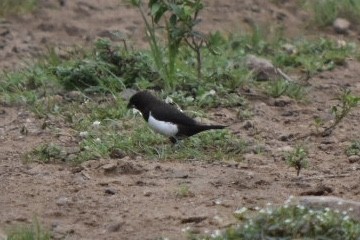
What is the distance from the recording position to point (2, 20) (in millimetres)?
12031

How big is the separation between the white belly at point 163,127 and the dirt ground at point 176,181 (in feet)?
1.08

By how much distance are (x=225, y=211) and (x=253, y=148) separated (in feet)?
5.05

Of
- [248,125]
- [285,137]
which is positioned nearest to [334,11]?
[248,125]

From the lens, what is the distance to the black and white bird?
8.16 m

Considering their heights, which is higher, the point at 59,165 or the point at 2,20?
the point at 59,165

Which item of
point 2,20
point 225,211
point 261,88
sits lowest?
point 2,20

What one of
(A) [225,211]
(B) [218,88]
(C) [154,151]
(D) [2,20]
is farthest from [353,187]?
(D) [2,20]

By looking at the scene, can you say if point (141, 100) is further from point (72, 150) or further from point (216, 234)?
point (216, 234)

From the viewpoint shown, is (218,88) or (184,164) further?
(218,88)

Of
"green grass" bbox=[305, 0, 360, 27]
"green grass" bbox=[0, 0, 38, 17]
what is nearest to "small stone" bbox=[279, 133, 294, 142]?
"green grass" bbox=[305, 0, 360, 27]

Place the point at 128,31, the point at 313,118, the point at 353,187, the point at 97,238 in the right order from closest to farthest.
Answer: the point at 97,238
the point at 353,187
the point at 313,118
the point at 128,31

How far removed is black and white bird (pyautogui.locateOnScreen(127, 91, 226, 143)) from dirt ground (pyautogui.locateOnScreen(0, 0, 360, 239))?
1.11ft

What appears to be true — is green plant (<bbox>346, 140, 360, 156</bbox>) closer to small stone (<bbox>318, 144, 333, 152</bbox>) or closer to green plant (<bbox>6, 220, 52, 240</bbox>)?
small stone (<bbox>318, 144, 333, 152</bbox>)

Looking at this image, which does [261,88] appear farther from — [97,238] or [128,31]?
[97,238]
